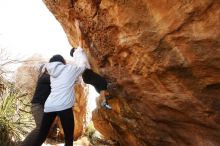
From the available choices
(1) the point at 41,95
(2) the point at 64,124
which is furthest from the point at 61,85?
(1) the point at 41,95

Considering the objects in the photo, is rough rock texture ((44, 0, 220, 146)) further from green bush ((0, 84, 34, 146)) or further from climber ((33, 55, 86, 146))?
green bush ((0, 84, 34, 146))

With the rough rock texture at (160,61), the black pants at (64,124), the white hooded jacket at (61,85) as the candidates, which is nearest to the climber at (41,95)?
the white hooded jacket at (61,85)

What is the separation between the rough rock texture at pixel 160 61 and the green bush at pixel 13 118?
107 inches

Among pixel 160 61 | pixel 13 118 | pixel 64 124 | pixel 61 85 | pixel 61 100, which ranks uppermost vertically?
pixel 160 61

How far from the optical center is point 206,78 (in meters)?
4.56

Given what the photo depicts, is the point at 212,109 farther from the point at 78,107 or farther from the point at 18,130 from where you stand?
the point at 78,107

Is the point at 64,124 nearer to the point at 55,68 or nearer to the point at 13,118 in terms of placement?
the point at 55,68

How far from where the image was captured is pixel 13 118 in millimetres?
8219

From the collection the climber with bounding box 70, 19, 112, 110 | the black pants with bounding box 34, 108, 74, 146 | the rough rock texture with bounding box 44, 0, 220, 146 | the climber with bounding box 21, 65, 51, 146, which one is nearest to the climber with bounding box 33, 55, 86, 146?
the black pants with bounding box 34, 108, 74, 146

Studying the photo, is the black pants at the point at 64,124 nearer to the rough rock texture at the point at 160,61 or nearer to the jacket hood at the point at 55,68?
the jacket hood at the point at 55,68

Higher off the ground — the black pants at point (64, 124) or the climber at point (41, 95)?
the climber at point (41, 95)

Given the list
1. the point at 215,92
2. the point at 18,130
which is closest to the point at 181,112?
the point at 215,92

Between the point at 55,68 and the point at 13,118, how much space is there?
10.8ft

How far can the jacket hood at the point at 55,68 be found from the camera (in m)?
5.45
